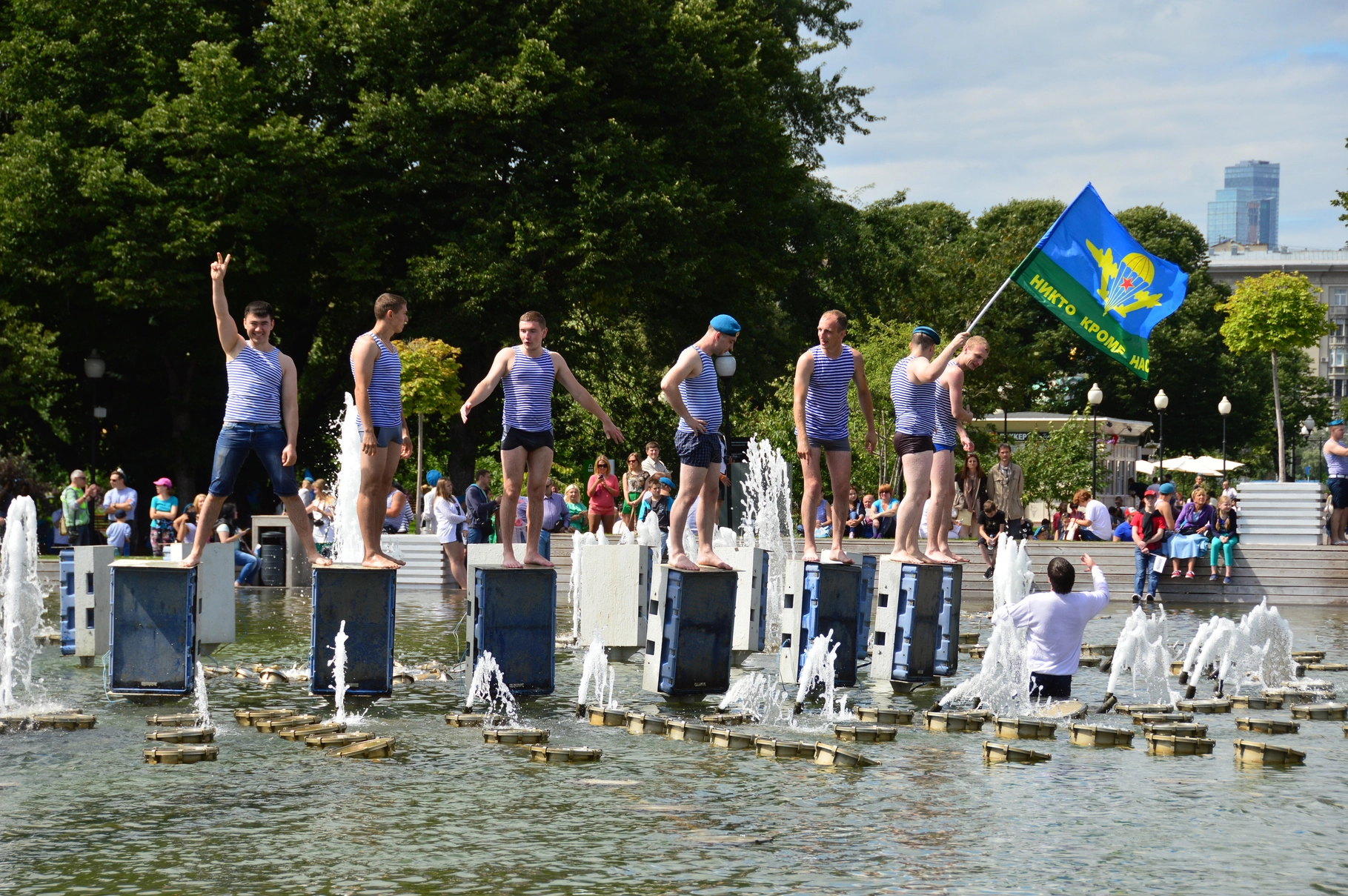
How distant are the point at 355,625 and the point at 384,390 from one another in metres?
1.60

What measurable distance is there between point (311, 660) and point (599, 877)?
5.02 meters

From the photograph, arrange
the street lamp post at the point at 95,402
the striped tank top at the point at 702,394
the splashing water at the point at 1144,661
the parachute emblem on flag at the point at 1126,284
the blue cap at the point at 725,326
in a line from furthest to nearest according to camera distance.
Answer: the street lamp post at the point at 95,402 → the parachute emblem on flag at the point at 1126,284 → the splashing water at the point at 1144,661 → the blue cap at the point at 725,326 → the striped tank top at the point at 702,394

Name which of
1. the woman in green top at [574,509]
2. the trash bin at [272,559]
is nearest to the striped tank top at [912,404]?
the trash bin at [272,559]

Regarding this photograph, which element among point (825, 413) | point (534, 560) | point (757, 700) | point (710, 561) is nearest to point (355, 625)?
point (534, 560)

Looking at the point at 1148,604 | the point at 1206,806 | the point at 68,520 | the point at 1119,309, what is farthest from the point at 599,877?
the point at 68,520

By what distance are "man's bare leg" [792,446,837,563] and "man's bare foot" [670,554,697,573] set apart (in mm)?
1127

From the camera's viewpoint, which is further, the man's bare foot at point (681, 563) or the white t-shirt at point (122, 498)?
the white t-shirt at point (122, 498)

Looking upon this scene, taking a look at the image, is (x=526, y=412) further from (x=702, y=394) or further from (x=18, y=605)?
A: (x=18, y=605)

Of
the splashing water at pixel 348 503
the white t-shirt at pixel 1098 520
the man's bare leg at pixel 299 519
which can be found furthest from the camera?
the white t-shirt at pixel 1098 520

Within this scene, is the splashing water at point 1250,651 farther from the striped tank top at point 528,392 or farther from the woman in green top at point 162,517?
the woman in green top at point 162,517

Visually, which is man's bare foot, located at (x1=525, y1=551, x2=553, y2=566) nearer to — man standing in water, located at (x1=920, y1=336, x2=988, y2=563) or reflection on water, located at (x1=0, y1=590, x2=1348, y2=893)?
reflection on water, located at (x1=0, y1=590, x2=1348, y2=893)

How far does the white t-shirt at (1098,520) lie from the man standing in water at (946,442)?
1315 cm

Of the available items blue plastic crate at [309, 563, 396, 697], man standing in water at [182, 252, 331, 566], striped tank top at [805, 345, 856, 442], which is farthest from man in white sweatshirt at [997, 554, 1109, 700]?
man standing in water at [182, 252, 331, 566]

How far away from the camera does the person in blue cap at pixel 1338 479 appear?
2267 cm
